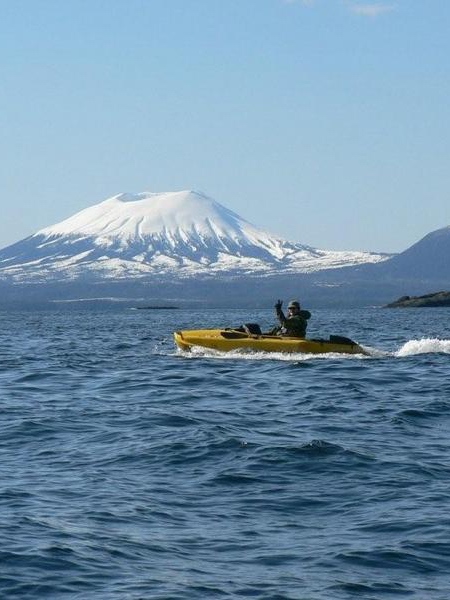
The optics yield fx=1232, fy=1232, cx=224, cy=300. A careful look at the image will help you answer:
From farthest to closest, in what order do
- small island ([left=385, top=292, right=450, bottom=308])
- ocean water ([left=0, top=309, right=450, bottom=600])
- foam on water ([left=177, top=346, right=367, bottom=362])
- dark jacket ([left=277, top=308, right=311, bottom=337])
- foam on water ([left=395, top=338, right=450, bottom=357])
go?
small island ([left=385, top=292, right=450, bottom=308]), foam on water ([left=395, top=338, right=450, bottom=357]), dark jacket ([left=277, top=308, right=311, bottom=337]), foam on water ([left=177, top=346, right=367, bottom=362]), ocean water ([left=0, top=309, right=450, bottom=600])

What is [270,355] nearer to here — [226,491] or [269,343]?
[269,343]

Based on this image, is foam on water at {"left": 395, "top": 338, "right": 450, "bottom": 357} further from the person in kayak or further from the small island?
the small island

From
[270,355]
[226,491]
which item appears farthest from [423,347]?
[226,491]

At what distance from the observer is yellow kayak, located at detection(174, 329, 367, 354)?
34812 millimetres

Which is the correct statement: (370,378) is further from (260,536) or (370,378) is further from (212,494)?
(260,536)

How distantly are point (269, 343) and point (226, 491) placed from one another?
19.7m

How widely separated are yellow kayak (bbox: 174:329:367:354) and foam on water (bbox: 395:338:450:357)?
86.9 inches

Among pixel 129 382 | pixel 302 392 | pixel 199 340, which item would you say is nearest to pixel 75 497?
pixel 302 392

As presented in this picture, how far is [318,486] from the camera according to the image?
15.6 m

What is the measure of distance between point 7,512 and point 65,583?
2612 millimetres

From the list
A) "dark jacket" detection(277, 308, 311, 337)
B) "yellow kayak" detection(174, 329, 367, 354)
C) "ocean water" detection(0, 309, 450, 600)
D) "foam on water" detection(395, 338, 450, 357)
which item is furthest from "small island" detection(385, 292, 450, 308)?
"ocean water" detection(0, 309, 450, 600)

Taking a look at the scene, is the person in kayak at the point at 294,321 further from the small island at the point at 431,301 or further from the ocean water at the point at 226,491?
the small island at the point at 431,301

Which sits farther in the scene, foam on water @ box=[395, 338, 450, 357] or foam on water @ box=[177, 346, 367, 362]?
foam on water @ box=[395, 338, 450, 357]

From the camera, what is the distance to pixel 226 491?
15234 millimetres
